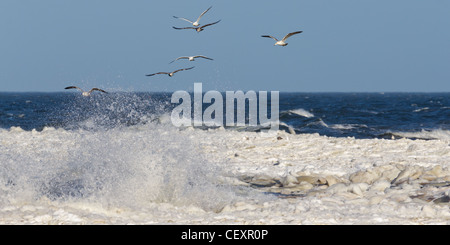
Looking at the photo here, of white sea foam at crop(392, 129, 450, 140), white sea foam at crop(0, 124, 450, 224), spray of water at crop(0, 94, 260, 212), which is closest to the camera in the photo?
white sea foam at crop(0, 124, 450, 224)

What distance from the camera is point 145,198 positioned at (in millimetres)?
7312

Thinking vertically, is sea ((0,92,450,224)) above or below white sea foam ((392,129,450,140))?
below

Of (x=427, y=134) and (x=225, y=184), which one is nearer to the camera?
(x=225, y=184)

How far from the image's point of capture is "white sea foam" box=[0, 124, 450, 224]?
6227 mm

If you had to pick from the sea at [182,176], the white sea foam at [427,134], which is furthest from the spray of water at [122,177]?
the white sea foam at [427,134]

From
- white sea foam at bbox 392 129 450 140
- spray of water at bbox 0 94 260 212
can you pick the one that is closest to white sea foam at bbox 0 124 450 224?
spray of water at bbox 0 94 260 212

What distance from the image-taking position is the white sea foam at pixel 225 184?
6.23 m

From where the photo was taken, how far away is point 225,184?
29.0 ft

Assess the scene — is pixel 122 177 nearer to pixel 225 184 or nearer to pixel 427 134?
pixel 225 184

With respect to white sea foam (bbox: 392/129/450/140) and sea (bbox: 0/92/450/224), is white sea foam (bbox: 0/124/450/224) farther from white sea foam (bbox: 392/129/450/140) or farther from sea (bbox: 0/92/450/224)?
white sea foam (bbox: 392/129/450/140)

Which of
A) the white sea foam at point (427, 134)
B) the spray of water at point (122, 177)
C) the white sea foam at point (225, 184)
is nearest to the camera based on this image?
the white sea foam at point (225, 184)

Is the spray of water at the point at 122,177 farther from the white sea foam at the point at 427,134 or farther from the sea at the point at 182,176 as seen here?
the white sea foam at the point at 427,134

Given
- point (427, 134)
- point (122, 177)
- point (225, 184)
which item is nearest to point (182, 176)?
point (122, 177)
